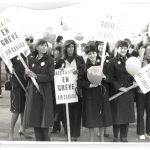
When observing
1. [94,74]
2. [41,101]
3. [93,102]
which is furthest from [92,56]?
[41,101]

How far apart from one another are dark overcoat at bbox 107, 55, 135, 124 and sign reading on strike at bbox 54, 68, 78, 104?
25.4 inches

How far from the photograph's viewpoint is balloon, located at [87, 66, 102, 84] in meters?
5.06

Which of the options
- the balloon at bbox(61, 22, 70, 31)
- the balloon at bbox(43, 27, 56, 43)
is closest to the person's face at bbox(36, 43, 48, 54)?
the balloon at bbox(43, 27, 56, 43)

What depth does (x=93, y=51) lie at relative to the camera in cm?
523

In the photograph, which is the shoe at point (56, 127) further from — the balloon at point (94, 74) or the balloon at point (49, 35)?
the balloon at point (94, 74)

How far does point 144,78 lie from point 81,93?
940 mm

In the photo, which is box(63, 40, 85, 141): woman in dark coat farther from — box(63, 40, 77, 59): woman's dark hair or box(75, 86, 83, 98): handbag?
box(75, 86, 83, 98): handbag

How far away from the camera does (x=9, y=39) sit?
5.15 m

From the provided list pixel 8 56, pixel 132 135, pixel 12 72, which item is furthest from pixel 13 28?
pixel 132 135

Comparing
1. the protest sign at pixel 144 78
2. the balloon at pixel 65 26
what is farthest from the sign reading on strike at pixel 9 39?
the balloon at pixel 65 26

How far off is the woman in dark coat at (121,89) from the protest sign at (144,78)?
228mm

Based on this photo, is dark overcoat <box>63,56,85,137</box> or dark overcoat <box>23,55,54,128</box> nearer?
dark overcoat <box>23,55,54,128</box>

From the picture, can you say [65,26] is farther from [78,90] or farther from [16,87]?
[78,90]

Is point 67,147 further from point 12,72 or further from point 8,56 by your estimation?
point 12,72
